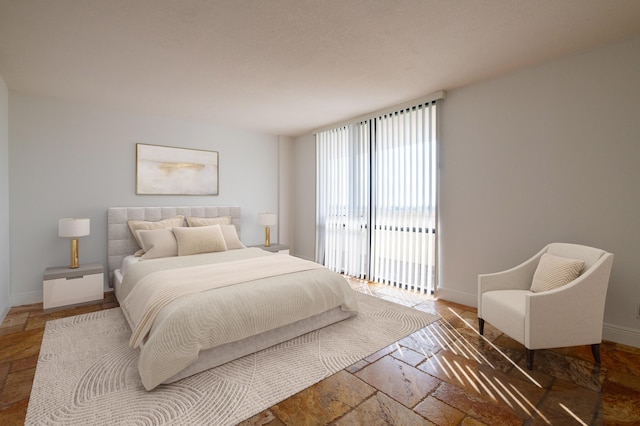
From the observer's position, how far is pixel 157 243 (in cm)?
387

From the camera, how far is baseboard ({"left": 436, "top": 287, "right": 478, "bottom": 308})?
357cm

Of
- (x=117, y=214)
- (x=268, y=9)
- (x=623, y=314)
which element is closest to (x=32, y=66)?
(x=117, y=214)

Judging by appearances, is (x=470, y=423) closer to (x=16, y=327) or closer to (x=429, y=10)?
(x=429, y=10)

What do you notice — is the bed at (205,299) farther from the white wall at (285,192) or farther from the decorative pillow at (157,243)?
the white wall at (285,192)

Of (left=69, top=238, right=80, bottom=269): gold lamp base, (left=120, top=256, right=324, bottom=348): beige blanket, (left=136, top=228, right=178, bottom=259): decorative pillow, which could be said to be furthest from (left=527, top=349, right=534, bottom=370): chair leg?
(left=69, top=238, right=80, bottom=269): gold lamp base

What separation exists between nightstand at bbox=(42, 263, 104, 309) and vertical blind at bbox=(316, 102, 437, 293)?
3.35 meters

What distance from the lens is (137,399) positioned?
1888mm

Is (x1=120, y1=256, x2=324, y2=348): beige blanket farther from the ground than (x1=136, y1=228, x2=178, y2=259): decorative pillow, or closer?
closer

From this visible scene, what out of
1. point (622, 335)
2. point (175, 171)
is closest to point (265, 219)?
point (175, 171)

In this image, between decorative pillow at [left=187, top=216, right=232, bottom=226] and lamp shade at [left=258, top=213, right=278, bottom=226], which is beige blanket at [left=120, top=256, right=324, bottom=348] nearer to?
decorative pillow at [left=187, top=216, right=232, bottom=226]

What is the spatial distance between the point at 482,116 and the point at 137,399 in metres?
4.03

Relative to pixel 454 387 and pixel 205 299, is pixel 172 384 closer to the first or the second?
pixel 205 299

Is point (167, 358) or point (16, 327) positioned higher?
point (167, 358)

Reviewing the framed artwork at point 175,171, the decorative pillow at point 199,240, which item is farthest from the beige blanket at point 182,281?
the framed artwork at point 175,171
